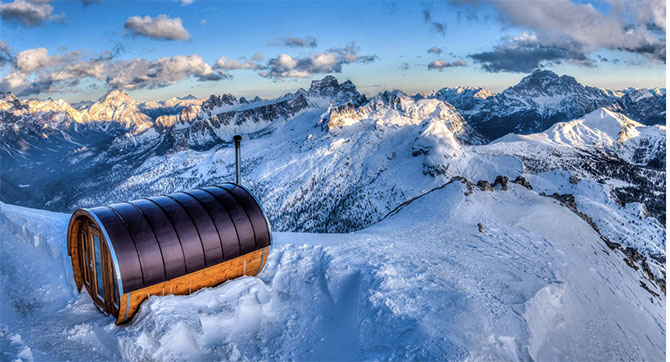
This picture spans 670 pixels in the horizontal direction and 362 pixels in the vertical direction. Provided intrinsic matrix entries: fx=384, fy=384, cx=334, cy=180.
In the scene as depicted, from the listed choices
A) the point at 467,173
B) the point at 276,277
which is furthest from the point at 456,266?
the point at 467,173

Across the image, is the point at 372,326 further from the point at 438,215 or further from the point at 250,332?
the point at 438,215

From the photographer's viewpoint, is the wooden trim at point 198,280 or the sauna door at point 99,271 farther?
the sauna door at point 99,271

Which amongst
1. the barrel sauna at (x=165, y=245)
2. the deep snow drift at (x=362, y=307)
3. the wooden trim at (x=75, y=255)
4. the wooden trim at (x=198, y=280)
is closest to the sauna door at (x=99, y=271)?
the barrel sauna at (x=165, y=245)

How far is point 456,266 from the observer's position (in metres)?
19.0

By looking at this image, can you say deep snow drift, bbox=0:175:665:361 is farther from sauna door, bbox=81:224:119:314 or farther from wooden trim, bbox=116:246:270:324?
sauna door, bbox=81:224:119:314

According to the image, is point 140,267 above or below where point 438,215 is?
above

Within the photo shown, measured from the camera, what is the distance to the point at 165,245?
13414 mm

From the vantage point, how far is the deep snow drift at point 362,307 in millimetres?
12375

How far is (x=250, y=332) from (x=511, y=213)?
23448mm

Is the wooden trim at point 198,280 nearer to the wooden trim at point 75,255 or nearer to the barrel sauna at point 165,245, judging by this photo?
the barrel sauna at point 165,245

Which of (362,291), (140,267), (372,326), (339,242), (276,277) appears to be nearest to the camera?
(140,267)

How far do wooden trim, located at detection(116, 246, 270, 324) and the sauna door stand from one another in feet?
2.62

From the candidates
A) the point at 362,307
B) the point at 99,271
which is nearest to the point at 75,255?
the point at 99,271

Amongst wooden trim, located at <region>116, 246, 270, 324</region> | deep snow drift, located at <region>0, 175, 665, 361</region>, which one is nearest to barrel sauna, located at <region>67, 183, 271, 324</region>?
wooden trim, located at <region>116, 246, 270, 324</region>
